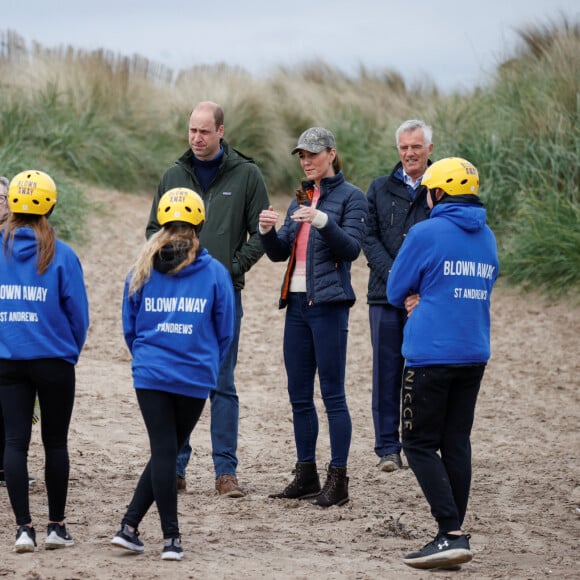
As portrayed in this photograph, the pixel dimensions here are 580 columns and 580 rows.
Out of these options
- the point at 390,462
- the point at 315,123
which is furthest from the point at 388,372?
the point at 315,123

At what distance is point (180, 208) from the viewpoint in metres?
5.00

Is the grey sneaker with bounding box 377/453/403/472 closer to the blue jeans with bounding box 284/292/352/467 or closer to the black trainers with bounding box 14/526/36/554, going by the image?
the blue jeans with bounding box 284/292/352/467

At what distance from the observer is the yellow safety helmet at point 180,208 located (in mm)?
5004

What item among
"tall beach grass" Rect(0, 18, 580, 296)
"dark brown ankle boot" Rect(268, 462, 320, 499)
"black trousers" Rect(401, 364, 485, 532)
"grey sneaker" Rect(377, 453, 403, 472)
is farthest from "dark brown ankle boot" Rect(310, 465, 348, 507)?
"tall beach grass" Rect(0, 18, 580, 296)

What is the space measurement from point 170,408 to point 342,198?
1782mm

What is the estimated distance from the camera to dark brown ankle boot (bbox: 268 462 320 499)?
6.24 m

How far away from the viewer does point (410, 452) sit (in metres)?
5.09

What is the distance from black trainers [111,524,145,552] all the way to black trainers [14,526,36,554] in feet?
1.11

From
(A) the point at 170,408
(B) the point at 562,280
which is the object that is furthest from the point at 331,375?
(B) the point at 562,280

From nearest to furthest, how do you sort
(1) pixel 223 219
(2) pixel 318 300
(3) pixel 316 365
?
(2) pixel 318 300 < (3) pixel 316 365 < (1) pixel 223 219

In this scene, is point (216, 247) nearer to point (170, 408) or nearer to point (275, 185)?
point (170, 408)

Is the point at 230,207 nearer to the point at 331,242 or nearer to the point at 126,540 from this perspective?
the point at 331,242

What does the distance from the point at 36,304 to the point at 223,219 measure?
1627 mm

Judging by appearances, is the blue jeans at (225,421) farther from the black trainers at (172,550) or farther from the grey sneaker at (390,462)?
the black trainers at (172,550)
